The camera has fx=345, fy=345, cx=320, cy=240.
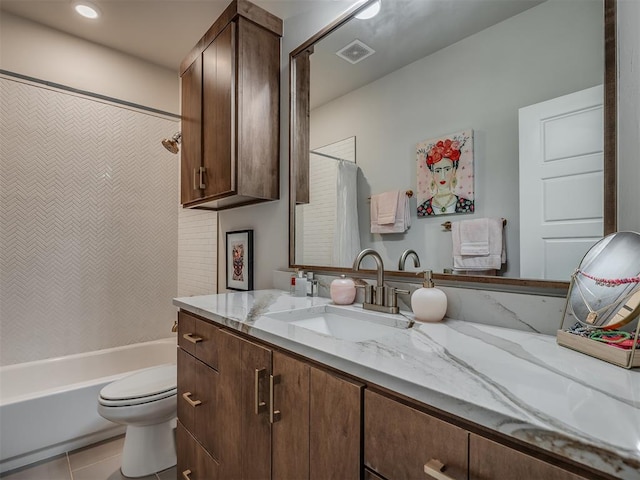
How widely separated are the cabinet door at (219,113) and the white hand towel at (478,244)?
110cm

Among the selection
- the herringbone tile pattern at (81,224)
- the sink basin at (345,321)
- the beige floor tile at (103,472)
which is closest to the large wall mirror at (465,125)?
the sink basin at (345,321)

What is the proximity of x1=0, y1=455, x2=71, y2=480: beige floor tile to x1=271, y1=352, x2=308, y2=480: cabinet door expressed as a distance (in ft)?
5.38

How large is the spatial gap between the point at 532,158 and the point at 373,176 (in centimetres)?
60

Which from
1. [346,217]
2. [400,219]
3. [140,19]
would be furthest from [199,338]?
[140,19]

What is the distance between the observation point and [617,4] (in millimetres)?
862

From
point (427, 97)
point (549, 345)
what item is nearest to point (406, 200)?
point (427, 97)

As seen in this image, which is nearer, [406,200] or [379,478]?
[379,478]

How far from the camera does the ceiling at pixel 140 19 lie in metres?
2.14

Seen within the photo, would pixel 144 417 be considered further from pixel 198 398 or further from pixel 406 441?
pixel 406 441

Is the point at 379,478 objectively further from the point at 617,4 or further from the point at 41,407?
the point at 41,407

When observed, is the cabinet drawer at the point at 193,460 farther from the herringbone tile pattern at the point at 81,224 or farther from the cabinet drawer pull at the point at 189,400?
the herringbone tile pattern at the point at 81,224

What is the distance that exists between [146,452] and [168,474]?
16cm

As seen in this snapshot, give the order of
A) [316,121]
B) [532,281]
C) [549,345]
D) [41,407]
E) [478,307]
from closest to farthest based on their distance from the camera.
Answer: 1. [549,345]
2. [532,281]
3. [478,307]
4. [316,121]
5. [41,407]

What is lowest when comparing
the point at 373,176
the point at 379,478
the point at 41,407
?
the point at 41,407
